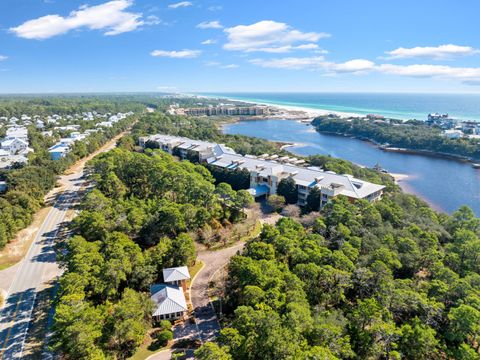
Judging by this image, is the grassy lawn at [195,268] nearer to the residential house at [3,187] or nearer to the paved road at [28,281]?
the paved road at [28,281]

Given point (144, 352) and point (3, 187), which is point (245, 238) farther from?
point (3, 187)

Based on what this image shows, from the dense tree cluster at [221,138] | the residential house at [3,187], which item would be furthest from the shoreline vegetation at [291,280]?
the dense tree cluster at [221,138]

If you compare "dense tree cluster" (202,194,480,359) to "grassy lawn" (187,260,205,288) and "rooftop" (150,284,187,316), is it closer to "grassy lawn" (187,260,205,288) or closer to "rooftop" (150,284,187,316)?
"rooftop" (150,284,187,316)

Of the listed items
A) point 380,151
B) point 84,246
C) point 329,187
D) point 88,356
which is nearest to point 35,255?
point 84,246

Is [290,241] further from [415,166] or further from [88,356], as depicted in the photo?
[415,166]

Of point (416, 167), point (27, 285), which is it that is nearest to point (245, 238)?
point (27, 285)

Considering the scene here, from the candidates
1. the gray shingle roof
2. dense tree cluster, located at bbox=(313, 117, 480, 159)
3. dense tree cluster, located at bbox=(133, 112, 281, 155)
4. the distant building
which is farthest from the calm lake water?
the distant building
